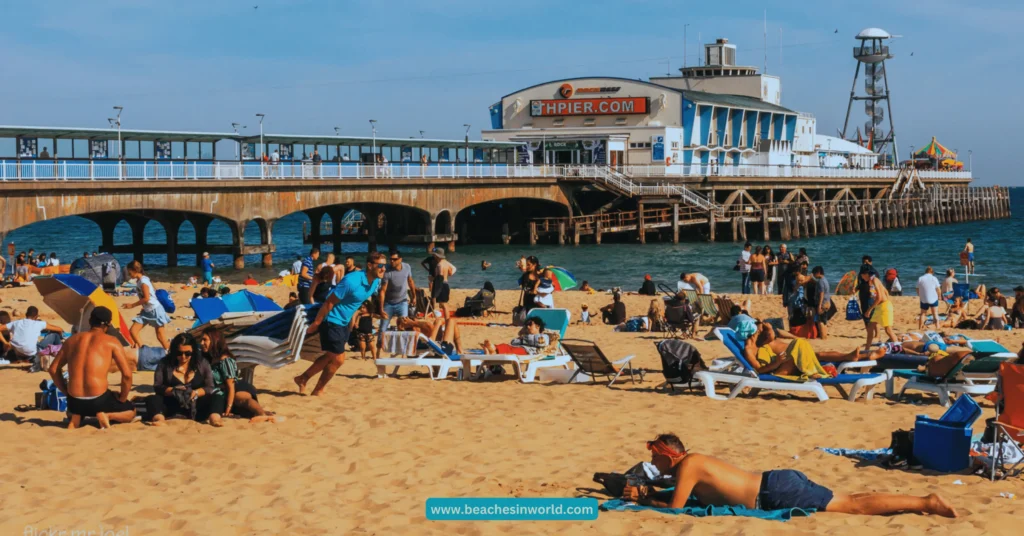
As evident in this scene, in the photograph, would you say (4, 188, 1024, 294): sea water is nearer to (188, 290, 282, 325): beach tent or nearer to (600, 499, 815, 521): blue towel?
(188, 290, 282, 325): beach tent

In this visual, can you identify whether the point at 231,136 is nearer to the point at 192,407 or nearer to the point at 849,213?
the point at 192,407

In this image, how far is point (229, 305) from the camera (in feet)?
40.8

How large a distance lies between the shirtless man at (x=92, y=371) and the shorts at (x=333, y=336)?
1.83m

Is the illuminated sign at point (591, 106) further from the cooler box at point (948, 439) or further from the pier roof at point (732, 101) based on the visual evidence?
the cooler box at point (948, 439)

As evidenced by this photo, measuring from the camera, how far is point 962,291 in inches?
813

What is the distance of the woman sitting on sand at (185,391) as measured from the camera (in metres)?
9.47

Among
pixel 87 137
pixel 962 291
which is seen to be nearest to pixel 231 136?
pixel 87 137

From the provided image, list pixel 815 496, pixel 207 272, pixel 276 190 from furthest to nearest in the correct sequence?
pixel 276 190 → pixel 207 272 → pixel 815 496

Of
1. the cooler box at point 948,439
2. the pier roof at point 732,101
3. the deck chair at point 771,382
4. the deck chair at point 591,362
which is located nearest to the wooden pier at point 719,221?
the pier roof at point 732,101

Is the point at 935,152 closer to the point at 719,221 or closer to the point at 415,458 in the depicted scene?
the point at 719,221

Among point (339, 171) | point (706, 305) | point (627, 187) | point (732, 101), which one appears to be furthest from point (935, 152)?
point (706, 305)

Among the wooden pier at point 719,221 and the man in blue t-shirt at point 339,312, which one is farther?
the wooden pier at point 719,221

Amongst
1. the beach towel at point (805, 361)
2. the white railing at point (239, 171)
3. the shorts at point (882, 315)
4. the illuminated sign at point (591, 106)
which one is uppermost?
the illuminated sign at point (591, 106)

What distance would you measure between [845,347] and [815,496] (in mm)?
8265
